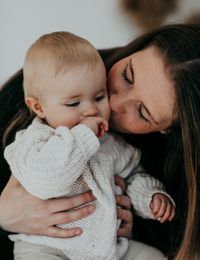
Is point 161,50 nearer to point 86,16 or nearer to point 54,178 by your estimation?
point 54,178

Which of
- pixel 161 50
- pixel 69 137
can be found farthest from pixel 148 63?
pixel 69 137

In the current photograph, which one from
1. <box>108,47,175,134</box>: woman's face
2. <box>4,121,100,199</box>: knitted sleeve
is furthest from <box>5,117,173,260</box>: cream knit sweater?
<box>108,47,175,134</box>: woman's face

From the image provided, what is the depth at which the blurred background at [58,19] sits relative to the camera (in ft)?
7.18

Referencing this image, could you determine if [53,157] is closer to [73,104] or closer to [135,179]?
[73,104]

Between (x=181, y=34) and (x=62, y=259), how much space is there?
682 mm

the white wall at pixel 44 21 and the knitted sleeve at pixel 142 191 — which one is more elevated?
the white wall at pixel 44 21

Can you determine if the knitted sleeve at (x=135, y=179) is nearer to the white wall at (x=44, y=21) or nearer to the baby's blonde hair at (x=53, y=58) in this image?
the baby's blonde hair at (x=53, y=58)

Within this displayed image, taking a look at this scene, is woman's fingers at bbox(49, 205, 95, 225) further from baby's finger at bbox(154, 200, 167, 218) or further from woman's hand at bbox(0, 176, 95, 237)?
baby's finger at bbox(154, 200, 167, 218)

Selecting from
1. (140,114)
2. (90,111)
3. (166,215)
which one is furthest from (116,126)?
(166,215)

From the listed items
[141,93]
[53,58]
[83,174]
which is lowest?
[83,174]

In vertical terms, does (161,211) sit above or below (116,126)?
below

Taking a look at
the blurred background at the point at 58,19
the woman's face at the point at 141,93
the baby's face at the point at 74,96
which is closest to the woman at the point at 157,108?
the woman's face at the point at 141,93

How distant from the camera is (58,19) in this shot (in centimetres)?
Result: 222

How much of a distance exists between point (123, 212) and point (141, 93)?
0.33 meters
